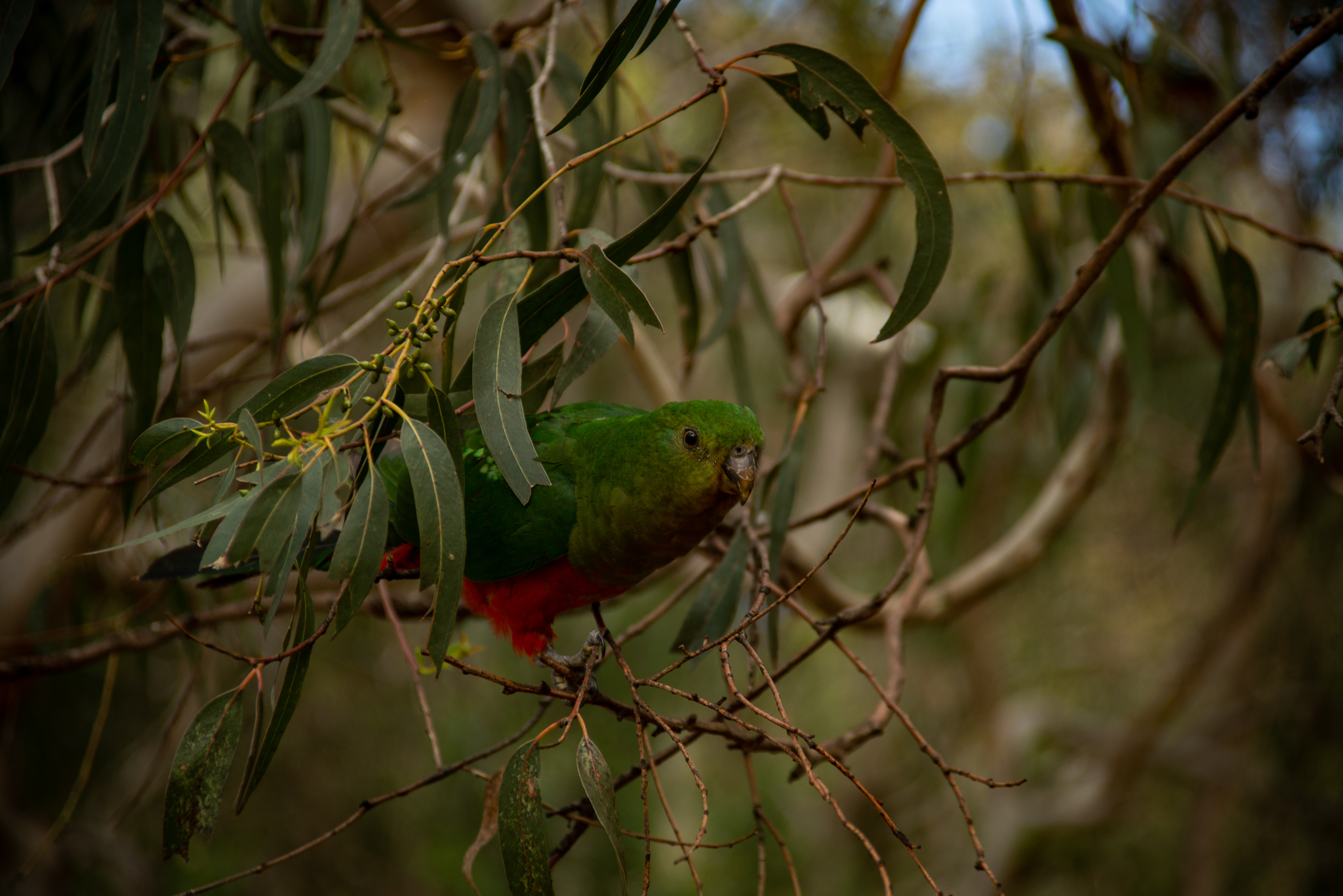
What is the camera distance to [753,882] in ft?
15.8

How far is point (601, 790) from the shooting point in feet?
A: 3.20

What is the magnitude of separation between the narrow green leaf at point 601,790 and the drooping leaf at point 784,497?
1.67ft

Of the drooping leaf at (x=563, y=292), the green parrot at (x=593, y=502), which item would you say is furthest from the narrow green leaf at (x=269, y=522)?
the green parrot at (x=593, y=502)

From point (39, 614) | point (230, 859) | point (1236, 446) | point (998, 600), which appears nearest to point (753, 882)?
point (998, 600)

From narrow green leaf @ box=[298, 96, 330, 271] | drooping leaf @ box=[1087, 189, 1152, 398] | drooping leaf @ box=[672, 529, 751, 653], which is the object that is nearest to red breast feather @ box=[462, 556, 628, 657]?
drooping leaf @ box=[672, 529, 751, 653]

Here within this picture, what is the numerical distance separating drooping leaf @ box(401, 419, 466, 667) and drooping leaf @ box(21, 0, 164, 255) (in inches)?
34.6

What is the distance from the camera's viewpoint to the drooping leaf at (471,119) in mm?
1612

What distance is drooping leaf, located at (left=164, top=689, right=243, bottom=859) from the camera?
1.01 metres

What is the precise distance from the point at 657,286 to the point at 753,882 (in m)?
3.57

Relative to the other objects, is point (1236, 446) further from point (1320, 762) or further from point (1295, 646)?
point (1320, 762)

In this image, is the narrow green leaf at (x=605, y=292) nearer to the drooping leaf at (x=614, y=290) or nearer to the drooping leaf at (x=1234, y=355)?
the drooping leaf at (x=614, y=290)

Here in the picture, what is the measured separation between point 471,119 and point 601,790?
1.45 meters

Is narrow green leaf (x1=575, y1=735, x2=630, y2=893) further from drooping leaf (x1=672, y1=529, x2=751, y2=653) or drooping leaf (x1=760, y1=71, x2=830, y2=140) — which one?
drooping leaf (x1=760, y1=71, x2=830, y2=140)

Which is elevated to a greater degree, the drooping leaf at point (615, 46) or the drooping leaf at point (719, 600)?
the drooping leaf at point (615, 46)
